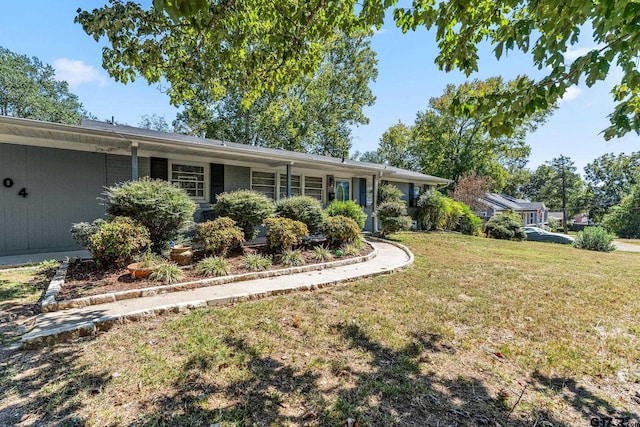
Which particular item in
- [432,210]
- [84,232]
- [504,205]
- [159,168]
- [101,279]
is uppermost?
[159,168]

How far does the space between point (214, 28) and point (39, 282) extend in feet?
17.3

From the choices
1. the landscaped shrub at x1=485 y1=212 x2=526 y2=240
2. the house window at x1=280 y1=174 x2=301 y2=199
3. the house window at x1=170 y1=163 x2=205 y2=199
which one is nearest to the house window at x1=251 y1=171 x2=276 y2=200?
the house window at x1=280 y1=174 x2=301 y2=199

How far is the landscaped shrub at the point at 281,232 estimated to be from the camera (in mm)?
6859

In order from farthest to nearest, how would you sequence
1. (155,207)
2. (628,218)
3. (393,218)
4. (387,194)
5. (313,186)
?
(628,218) < (387,194) < (313,186) < (393,218) < (155,207)

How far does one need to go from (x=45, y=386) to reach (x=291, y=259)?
179 inches

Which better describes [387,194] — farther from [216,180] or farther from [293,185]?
[216,180]

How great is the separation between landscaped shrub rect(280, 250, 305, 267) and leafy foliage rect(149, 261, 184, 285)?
7.07ft

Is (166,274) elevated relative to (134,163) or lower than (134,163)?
lower

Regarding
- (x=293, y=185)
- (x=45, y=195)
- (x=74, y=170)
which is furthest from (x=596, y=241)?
(x=45, y=195)

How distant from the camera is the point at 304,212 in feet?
26.2

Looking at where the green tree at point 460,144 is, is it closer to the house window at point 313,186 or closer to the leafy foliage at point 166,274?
the house window at point 313,186

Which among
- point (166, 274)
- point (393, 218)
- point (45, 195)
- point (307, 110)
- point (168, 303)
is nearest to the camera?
point (168, 303)

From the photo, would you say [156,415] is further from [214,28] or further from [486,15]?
[486,15]

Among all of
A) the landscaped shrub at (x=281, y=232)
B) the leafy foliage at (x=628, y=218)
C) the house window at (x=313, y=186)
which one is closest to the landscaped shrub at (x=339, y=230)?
the landscaped shrub at (x=281, y=232)
